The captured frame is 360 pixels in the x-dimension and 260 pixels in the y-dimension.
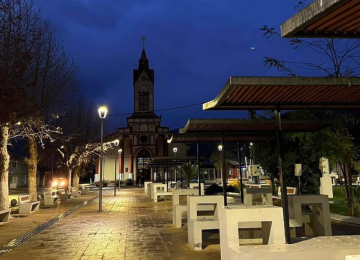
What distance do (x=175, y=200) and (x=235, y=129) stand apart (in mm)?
3752

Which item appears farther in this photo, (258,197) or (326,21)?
(258,197)

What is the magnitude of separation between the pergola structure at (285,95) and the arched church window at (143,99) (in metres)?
46.6

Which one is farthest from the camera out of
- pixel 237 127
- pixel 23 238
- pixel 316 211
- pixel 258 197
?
pixel 258 197

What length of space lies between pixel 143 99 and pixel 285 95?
47.9 m

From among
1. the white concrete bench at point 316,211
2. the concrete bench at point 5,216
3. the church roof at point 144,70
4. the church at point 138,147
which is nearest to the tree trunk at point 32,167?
the concrete bench at point 5,216

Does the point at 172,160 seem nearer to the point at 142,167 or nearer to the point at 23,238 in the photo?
the point at 23,238

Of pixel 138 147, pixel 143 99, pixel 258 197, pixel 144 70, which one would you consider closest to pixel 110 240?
pixel 258 197

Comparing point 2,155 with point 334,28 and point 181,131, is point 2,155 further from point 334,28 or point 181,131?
point 334,28

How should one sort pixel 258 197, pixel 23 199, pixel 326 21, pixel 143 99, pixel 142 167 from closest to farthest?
pixel 326 21 → pixel 258 197 → pixel 23 199 → pixel 142 167 → pixel 143 99

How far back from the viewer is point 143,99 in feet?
171

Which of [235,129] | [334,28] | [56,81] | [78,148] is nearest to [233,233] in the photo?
[334,28]

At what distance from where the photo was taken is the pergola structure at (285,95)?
14.4ft

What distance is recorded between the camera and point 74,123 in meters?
28.3

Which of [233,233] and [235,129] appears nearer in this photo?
[233,233]
